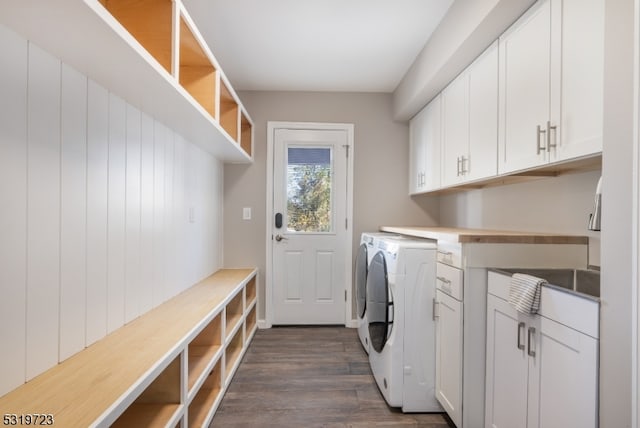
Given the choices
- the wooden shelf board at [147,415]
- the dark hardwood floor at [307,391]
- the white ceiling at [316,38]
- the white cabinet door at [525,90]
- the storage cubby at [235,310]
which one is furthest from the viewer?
the storage cubby at [235,310]

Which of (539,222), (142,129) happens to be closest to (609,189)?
(539,222)

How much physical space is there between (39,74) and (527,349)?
1.98 meters

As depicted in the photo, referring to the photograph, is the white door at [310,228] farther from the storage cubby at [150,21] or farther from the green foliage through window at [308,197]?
the storage cubby at [150,21]

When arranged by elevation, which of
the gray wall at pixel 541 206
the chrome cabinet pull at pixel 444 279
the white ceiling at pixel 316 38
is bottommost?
the chrome cabinet pull at pixel 444 279

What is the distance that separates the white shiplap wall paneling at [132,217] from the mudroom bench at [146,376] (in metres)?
0.11

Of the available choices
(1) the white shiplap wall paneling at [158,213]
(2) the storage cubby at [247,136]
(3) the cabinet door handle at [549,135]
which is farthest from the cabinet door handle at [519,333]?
(2) the storage cubby at [247,136]

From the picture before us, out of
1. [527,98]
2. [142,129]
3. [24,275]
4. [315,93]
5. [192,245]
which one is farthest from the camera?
[315,93]

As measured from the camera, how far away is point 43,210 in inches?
43.2

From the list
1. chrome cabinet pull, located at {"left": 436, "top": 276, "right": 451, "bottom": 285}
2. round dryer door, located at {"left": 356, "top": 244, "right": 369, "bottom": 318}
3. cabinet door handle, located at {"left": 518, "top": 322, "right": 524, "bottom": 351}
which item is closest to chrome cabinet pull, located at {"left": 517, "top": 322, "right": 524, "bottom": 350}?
cabinet door handle, located at {"left": 518, "top": 322, "right": 524, "bottom": 351}

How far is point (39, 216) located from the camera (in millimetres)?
1081

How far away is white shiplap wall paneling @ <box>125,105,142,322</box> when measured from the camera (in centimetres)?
159

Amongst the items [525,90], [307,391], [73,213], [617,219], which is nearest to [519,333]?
[617,219]

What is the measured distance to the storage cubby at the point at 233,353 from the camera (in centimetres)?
222

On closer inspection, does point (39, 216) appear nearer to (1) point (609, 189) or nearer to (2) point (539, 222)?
(1) point (609, 189)
